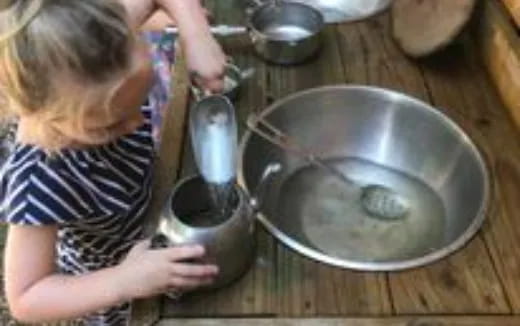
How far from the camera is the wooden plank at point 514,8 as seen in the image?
1.01 metres

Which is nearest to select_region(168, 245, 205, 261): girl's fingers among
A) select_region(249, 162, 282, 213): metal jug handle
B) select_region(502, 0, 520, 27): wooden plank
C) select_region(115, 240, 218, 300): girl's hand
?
select_region(115, 240, 218, 300): girl's hand

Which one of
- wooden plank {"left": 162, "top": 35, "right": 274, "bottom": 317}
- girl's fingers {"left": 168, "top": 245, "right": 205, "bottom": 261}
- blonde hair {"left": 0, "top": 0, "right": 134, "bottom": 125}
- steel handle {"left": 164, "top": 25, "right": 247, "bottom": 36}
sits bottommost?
wooden plank {"left": 162, "top": 35, "right": 274, "bottom": 317}

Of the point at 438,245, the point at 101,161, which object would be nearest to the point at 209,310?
the point at 101,161

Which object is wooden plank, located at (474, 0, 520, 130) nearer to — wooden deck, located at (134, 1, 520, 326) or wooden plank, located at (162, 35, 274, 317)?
wooden deck, located at (134, 1, 520, 326)

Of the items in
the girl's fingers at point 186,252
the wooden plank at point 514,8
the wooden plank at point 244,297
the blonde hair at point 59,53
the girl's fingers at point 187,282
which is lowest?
the wooden plank at point 514,8

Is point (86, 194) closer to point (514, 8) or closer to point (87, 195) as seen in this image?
point (87, 195)

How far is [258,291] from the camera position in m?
0.76

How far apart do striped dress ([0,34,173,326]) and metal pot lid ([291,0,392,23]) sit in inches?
17.4

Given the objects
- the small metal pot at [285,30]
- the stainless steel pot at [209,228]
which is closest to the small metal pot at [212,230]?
the stainless steel pot at [209,228]

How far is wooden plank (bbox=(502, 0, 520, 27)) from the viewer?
3.31ft

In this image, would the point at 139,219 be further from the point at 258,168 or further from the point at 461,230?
the point at 461,230

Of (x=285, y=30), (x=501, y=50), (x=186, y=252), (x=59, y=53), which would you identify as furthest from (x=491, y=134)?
(x=59, y=53)

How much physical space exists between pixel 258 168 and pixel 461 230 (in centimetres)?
29

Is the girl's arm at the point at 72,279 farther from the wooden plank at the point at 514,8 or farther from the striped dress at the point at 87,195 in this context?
the wooden plank at the point at 514,8
